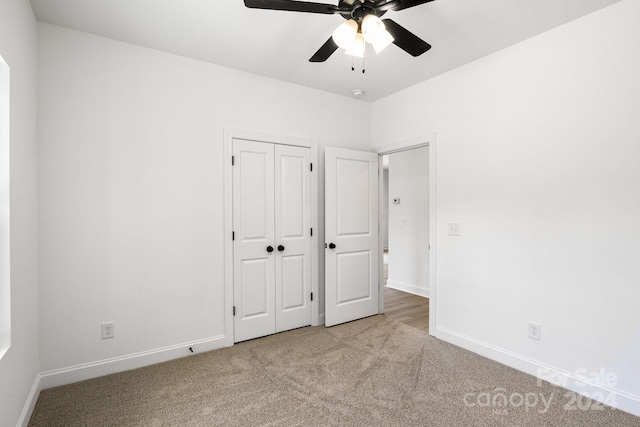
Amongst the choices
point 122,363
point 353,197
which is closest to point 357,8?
point 353,197

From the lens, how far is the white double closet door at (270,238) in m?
3.11

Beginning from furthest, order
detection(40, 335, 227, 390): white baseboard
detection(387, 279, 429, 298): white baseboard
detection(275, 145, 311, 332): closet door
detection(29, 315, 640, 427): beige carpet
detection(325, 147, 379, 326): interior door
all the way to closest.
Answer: detection(387, 279, 429, 298): white baseboard → detection(325, 147, 379, 326): interior door → detection(275, 145, 311, 332): closet door → detection(40, 335, 227, 390): white baseboard → detection(29, 315, 640, 427): beige carpet

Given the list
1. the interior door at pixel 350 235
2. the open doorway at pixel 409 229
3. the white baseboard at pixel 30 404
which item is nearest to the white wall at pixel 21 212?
the white baseboard at pixel 30 404

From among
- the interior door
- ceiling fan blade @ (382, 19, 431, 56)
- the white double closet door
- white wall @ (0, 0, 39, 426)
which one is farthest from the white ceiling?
the interior door

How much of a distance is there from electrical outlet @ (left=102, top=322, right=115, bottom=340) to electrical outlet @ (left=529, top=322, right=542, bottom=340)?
11.0ft

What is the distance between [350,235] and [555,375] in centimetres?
217

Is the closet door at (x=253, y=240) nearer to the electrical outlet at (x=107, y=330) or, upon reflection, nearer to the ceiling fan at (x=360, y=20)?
the electrical outlet at (x=107, y=330)

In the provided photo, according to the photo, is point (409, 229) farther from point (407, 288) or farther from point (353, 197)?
point (353, 197)

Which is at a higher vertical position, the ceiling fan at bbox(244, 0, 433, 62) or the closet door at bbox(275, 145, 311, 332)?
the ceiling fan at bbox(244, 0, 433, 62)

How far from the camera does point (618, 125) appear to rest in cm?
209

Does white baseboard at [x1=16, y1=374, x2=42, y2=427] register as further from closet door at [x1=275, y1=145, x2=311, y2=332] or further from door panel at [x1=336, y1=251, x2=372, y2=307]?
door panel at [x1=336, y1=251, x2=372, y2=307]

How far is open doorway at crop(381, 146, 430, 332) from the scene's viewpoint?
479 cm

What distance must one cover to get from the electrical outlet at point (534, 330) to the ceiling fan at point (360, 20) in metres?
2.25

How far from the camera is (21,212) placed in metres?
1.85
